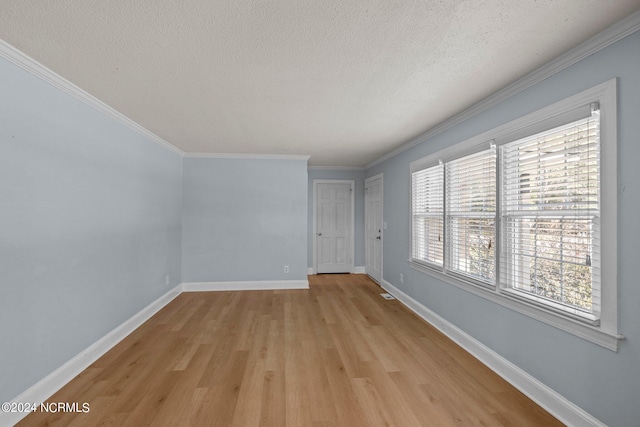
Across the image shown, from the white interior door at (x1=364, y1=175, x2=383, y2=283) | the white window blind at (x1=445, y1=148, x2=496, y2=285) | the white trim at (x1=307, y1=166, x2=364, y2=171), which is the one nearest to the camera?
the white window blind at (x1=445, y1=148, x2=496, y2=285)

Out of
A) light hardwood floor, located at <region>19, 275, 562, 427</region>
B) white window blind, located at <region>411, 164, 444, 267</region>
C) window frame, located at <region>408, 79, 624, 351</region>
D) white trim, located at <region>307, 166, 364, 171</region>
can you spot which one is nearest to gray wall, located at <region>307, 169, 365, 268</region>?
white trim, located at <region>307, 166, 364, 171</region>

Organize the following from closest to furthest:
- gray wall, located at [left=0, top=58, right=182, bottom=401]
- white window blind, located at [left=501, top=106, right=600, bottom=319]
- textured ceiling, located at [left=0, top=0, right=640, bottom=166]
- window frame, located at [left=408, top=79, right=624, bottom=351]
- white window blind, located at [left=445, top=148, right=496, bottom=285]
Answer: textured ceiling, located at [left=0, top=0, right=640, bottom=166]
window frame, located at [left=408, top=79, right=624, bottom=351]
white window blind, located at [left=501, top=106, right=600, bottom=319]
gray wall, located at [left=0, top=58, right=182, bottom=401]
white window blind, located at [left=445, top=148, right=496, bottom=285]

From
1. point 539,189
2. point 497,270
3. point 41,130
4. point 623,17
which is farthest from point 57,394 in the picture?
point 623,17

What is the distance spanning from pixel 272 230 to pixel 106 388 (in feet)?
10.4

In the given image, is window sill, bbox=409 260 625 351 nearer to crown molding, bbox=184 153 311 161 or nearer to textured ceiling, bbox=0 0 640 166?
textured ceiling, bbox=0 0 640 166

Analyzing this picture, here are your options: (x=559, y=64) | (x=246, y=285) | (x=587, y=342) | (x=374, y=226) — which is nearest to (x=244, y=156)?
(x=246, y=285)

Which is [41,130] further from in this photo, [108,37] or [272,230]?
[272,230]

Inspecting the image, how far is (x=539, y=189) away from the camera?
204cm

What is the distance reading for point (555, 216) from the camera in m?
1.91

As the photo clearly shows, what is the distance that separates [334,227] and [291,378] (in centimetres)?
423

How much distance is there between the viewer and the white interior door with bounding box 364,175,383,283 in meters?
5.48

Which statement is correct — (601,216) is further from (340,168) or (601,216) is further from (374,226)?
(340,168)

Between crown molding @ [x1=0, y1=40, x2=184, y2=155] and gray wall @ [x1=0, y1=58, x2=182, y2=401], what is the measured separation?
45 mm

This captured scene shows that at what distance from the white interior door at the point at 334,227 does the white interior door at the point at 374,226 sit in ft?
1.28
